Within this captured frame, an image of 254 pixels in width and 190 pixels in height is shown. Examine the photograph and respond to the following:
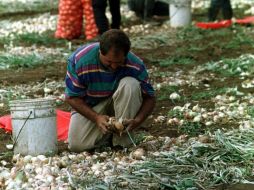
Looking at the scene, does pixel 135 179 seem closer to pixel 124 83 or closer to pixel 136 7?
pixel 124 83

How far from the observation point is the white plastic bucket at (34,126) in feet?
16.4

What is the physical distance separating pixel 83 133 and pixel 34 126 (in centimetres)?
36

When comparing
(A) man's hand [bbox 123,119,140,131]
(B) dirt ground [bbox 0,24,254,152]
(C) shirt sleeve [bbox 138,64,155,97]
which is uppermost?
(C) shirt sleeve [bbox 138,64,155,97]

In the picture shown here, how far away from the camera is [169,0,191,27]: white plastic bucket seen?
12638mm

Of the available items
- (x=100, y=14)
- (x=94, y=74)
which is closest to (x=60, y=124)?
(x=94, y=74)

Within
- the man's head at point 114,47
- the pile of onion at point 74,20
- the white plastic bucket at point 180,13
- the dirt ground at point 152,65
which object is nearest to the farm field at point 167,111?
the dirt ground at point 152,65

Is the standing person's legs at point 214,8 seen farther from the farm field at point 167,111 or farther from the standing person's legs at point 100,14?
the standing person's legs at point 100,14

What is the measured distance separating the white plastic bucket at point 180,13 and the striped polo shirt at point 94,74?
25.5 ft

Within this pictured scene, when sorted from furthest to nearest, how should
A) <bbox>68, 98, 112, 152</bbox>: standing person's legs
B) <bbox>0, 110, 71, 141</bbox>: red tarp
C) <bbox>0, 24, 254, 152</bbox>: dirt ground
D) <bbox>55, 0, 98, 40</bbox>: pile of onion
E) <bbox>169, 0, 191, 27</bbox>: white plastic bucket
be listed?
<bbox>169, 0, 191, 27</bbox>: white plastic bucket → <bbox>55, 0, 98, 40</bbox>: pile of onion → <bbox>0, 24, 254, 152</bbox>: dirt ground → <bbox>0, 110, 71, 141</bbox>: red tarp → <bbox>68, 98, 112, 152</bbox>: standing person's legs

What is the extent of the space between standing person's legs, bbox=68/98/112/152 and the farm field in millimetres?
84

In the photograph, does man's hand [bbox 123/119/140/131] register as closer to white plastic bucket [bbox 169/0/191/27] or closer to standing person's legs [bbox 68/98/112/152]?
standing person's legs [bbox 68/98/112/152]

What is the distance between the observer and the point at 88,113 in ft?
16.1

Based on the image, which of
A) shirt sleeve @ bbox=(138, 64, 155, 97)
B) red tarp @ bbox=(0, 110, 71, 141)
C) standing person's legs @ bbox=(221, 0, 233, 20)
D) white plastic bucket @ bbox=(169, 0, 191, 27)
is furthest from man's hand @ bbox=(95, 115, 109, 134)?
white plastic bucket @ bbox=(169, 0, 191, 27)

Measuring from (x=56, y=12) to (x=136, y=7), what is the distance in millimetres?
2641
